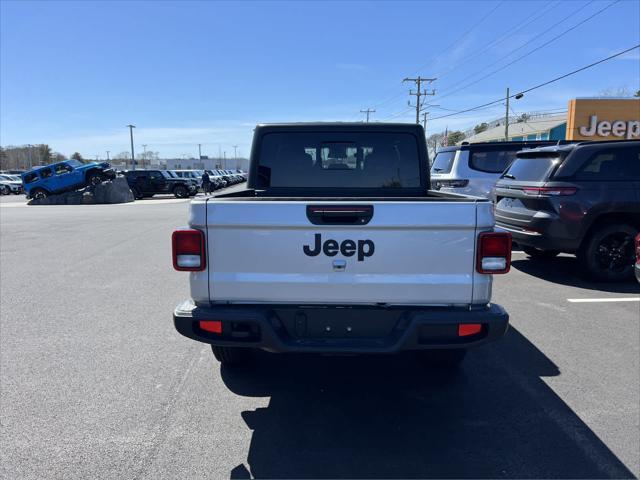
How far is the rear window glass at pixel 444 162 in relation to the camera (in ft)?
33.3

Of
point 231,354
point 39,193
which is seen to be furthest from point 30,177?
point 231,354

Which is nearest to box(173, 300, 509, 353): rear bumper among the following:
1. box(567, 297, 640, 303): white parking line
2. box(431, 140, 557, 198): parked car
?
box(567, 297, 640, 303): white parking line

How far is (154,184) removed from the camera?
96.8 feet

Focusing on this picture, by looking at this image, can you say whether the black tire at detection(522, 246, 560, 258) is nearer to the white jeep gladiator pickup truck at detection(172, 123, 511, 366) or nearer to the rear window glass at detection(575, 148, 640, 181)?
the rear window glass at detection(575, 148, 640, 181)

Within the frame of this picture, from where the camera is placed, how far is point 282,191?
14.1ft

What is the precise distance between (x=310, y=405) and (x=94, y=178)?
26.8 meters

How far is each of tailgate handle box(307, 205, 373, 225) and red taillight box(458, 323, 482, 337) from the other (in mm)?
913

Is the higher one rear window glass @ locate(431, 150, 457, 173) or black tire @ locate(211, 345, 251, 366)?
rear window glass @ locate(431, 150, 457, 173)

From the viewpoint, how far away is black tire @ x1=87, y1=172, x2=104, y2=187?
25.8 m

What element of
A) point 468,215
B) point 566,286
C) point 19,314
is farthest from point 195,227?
point 566,286

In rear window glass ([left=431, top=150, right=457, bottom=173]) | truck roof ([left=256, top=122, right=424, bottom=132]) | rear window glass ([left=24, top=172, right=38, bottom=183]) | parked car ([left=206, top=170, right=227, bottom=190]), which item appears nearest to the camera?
truck roof ([left=256, top=122, right=424, bottom=132])

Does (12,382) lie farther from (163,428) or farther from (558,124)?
(558,124)

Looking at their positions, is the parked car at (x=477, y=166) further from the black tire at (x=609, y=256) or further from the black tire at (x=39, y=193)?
the black tire at (x=39, y=193)

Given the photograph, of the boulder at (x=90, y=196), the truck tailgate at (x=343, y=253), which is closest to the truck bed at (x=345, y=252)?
the truck tailgate at (x=343, y=253)
